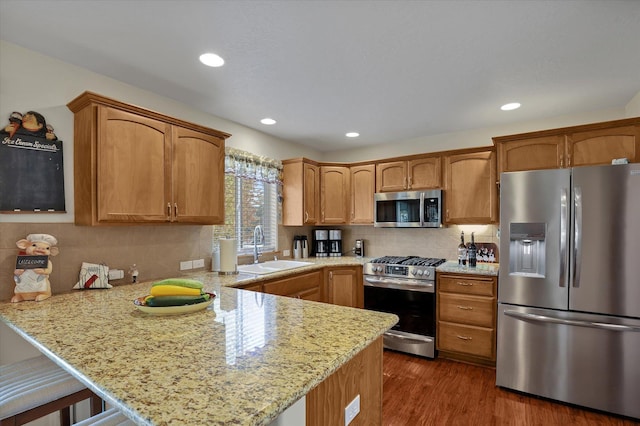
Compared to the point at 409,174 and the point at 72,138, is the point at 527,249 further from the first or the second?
the point at 72,138

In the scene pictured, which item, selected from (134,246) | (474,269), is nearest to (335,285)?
(474,269)

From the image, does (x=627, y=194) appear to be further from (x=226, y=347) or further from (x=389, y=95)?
(x=226, y=347)

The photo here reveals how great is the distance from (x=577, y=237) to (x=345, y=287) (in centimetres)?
216

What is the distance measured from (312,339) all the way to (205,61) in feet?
6.09

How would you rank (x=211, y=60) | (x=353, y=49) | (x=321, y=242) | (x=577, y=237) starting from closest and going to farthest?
(x=353, y=49) < (x=211, y=60) < (x=577, y=237) < (x=321, y=242)

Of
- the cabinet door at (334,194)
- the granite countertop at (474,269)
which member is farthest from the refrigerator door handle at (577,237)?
the cabinet door at (334,194)

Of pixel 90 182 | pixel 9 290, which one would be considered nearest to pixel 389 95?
pixel 90 182

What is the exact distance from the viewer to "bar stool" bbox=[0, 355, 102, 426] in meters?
1.20

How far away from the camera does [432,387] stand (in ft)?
8.74

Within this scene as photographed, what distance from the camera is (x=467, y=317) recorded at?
303 cm

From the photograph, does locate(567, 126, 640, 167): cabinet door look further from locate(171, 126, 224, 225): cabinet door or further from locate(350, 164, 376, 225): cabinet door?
locate(171, 126, 224, 225): cabinet door

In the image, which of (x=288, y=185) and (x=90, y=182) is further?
(x=288, y=185)

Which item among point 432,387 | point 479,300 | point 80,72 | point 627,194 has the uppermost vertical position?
point 80,72

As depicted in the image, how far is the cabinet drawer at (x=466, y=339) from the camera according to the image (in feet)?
9.65
